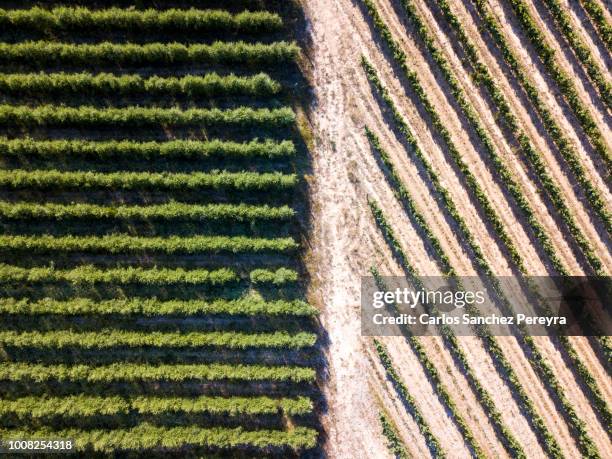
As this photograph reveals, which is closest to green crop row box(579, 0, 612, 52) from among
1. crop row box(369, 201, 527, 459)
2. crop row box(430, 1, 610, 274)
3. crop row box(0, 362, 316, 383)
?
crop row box(430, 1, 610, 274)

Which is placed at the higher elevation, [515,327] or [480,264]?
[480,264]

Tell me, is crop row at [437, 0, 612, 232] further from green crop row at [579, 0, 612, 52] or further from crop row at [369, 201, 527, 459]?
crop row at [369, 201, 527, 459]

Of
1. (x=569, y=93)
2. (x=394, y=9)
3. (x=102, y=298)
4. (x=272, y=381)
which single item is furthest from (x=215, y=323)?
(x=569, y=93)

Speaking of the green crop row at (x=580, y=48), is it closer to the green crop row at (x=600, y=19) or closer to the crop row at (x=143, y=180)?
the green crop row at (x=600, y=19)

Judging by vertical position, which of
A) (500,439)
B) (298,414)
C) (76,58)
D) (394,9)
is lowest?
(500,439)

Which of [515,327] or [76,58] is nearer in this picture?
[76,58]

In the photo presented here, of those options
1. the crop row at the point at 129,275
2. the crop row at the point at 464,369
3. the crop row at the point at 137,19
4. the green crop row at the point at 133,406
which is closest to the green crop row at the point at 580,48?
the crop row at the point at 464,369

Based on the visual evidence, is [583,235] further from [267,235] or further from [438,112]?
[267,235]
